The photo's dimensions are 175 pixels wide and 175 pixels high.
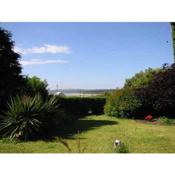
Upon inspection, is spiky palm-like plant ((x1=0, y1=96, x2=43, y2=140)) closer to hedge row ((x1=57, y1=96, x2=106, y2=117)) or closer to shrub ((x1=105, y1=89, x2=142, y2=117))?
shrub ((x1=105, y1=89, x2=142, y2=117))

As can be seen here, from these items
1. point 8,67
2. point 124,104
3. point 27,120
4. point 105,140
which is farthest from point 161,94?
point 27,120

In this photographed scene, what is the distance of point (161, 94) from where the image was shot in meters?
15.7

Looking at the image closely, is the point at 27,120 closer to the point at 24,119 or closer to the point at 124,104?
the point at 24,119

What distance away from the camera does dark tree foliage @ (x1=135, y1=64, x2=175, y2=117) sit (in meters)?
15.5

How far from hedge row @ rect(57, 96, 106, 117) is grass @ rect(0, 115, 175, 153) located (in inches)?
204

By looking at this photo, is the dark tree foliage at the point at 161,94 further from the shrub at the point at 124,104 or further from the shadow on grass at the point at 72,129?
the shadow on grass at the point at 72,129

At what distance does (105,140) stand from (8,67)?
199 inches

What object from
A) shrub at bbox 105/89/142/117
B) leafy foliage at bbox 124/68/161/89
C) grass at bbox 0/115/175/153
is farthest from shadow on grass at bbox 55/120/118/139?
leafy foliage at bbox 124/68/161/89

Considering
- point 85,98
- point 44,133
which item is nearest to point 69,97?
point 85,98

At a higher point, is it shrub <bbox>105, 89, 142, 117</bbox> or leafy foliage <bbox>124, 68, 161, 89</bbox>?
leafy foliage <bbox>124, 68, 161, 89</bbox>

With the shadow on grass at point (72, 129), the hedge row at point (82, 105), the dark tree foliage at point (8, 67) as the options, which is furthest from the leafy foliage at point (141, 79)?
the dark tree foliage at point (8, 67)
